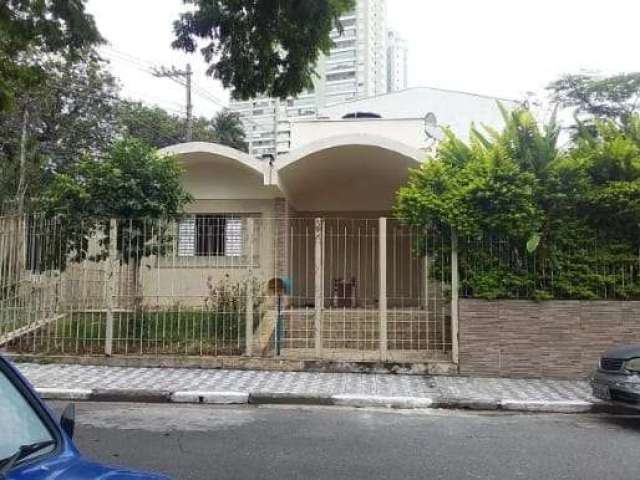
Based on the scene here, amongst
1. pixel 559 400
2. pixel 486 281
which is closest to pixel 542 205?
pixel 486 281

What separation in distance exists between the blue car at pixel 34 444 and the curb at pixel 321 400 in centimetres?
641

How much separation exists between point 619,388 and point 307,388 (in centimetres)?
412

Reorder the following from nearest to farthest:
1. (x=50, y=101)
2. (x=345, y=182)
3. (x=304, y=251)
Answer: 1. (x=304, y=251)
2. (x=345, y=182)
3. (x=50, y=101)

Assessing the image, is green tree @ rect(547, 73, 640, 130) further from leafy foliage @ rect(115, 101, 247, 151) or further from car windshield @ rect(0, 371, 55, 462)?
car windshield @ rect(0, 371, 55, 462)

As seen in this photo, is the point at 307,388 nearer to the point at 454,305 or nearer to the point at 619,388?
the point at 454,305

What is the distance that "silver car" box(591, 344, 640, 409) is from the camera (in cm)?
755

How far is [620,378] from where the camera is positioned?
7.72 m

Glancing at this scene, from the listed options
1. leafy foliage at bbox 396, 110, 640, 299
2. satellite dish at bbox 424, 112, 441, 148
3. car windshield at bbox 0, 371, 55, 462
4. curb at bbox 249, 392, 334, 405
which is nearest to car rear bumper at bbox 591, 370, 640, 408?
leafy foliage at bbox 396, 110, 640, 299

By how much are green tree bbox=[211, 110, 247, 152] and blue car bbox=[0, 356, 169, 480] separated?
39849mm

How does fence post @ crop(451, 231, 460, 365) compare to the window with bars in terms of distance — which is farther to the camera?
the window with bars

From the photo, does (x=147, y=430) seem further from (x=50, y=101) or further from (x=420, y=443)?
(x=50, y=101)

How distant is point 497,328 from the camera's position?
35.7 feet

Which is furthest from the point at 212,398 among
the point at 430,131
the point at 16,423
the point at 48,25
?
the point at 430,131

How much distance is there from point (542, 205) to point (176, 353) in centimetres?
658
